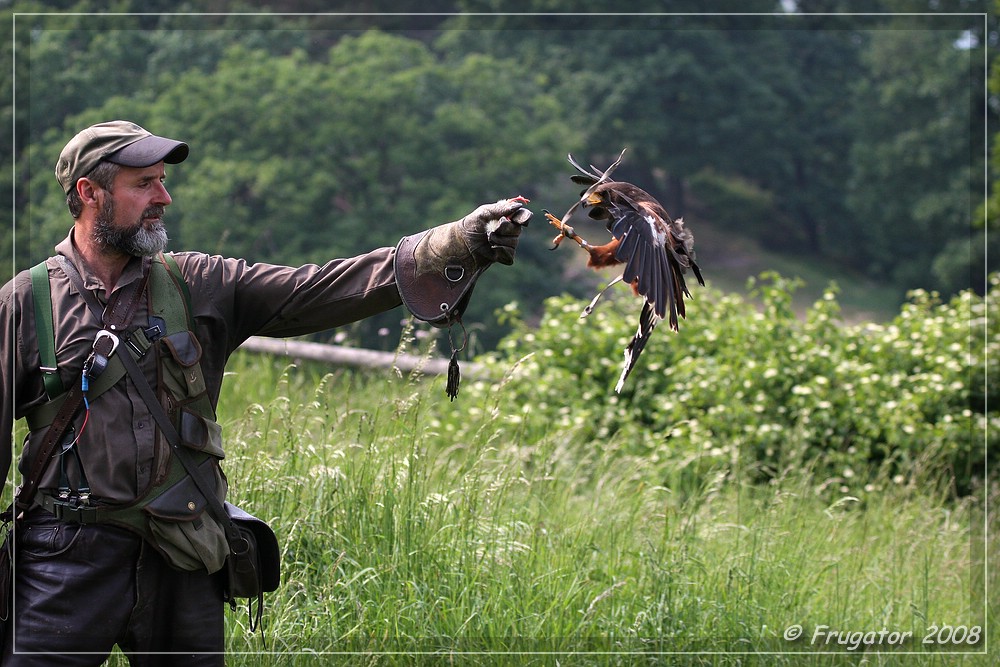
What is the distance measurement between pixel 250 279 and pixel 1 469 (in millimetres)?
722

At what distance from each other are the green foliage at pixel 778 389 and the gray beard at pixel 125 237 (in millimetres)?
3206

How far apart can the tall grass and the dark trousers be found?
844 millimetres

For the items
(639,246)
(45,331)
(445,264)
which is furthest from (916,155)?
(45,331)

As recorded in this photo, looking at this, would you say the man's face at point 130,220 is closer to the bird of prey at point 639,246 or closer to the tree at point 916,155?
the bird of prey at point 639,246

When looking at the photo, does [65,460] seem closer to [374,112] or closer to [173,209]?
[173,209]

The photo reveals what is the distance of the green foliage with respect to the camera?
573 centimetres

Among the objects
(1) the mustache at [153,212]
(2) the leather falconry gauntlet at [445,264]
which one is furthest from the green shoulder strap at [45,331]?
(2) the leather falconry gauntlet at [445,264]

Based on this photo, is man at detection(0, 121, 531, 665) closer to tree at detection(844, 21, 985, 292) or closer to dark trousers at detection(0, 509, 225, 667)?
dark trousers at detection(0, 509, 225, 667)

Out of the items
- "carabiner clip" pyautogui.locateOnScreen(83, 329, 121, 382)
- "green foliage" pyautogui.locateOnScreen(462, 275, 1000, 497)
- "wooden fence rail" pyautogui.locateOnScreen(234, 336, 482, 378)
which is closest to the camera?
"carabiner clip" pyautogui.locateOnScreen(83, 329, 121, 382)

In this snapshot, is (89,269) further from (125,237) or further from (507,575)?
(507,575)

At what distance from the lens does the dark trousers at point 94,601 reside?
7.42ft

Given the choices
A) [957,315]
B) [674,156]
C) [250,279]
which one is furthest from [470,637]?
[674,156]

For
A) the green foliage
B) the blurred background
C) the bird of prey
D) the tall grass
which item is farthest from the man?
the green foliage

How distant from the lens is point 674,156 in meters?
25.5
